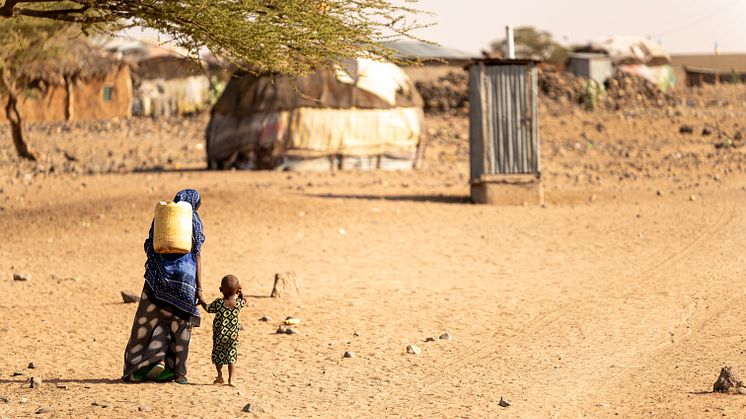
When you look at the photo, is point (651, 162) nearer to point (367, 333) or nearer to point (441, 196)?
point (441, 196)

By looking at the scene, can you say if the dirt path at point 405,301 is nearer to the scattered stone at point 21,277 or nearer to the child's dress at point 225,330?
the scattered stone at point 21,277

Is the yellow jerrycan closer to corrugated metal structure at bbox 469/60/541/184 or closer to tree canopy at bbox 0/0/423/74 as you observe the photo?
tree canopy at bbox 0/0/423/74

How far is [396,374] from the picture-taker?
728 cm

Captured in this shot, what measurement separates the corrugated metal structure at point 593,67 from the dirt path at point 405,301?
2137 centimetres

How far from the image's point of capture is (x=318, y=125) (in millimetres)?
20531

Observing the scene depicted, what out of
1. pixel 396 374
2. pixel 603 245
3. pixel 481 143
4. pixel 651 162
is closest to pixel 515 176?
pixel 481 143

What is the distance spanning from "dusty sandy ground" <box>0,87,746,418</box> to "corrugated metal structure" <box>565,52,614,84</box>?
60.5 ft

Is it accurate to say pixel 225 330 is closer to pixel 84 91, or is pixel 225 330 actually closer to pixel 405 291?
pixel 405 291

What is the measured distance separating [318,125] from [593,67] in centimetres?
2047

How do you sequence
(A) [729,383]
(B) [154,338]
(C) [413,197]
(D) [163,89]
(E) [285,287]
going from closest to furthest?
(A) [729,383] → (B) [154,338] → (E) [285,287] → (C) [413,197] → (D) [163,89]

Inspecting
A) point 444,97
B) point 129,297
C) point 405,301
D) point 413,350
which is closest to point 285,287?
point 405,301

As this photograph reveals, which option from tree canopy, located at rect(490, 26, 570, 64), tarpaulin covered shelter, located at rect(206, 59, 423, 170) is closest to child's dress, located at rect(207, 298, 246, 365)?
tarpaulin covered shelter, located at rect(206, 59, 423, 170)

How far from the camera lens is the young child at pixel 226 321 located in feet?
21.9

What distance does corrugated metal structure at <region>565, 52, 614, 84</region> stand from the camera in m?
38.6
